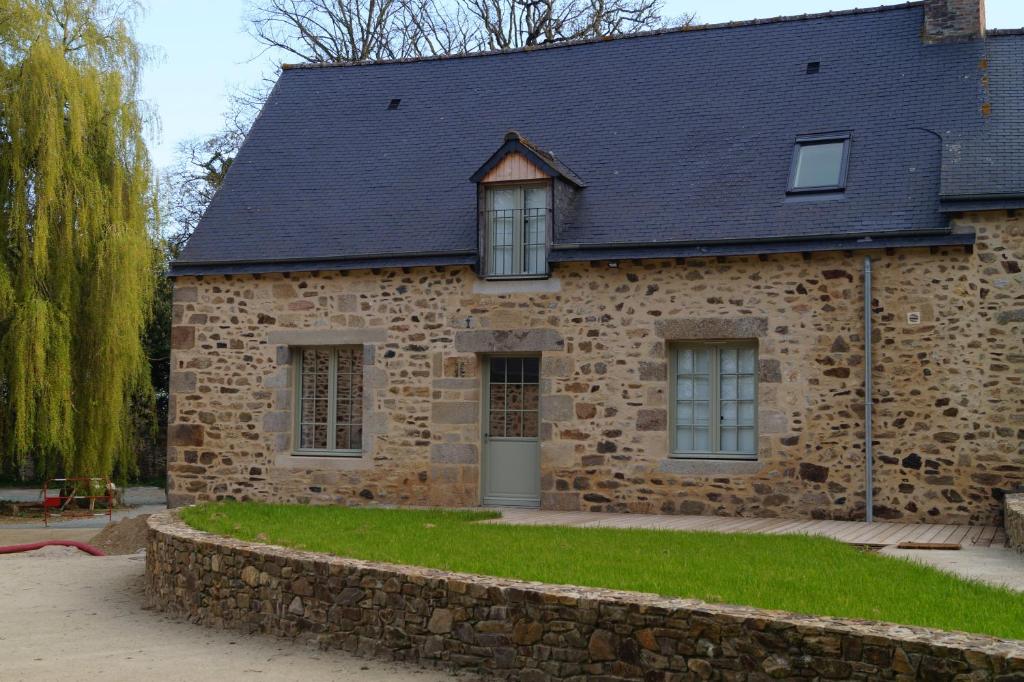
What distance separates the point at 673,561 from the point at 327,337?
22.1 ft

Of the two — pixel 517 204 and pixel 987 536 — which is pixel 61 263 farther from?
pixel 987 536

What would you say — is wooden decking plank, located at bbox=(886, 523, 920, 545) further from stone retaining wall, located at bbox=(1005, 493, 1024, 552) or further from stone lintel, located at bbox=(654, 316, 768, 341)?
stone lintel, located at bbox=(654, 316, 768, 341)

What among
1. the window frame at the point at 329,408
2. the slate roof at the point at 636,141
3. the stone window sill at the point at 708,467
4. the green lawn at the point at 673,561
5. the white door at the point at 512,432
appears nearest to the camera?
the green lawn at the point at 673,561

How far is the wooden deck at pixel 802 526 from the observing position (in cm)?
913

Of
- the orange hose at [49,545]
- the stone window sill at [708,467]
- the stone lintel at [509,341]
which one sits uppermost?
the stone lintel at [509,341]

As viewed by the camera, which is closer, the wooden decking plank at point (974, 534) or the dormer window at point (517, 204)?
the wooden decking plank at point (974, 534)

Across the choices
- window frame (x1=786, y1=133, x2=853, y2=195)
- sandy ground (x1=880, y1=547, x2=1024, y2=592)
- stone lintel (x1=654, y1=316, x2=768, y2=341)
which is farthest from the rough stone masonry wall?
sandy ground (x1=880, y1=547, x2=1024, y2=592)

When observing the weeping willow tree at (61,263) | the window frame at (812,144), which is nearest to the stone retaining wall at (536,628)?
the window frame at (812,144)

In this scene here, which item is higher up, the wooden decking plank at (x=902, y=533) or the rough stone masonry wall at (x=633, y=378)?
the rough stone masonry wall at (x=633, y=378)

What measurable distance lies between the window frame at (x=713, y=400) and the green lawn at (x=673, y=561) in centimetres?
245

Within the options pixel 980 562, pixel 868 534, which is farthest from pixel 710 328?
pixel 980 562

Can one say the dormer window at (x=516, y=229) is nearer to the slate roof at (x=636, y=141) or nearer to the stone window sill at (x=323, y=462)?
the slate roof at (x=636, y=141)

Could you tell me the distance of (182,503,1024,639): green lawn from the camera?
555 centimetres

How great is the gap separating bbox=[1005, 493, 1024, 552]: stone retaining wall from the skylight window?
392 centimetres
